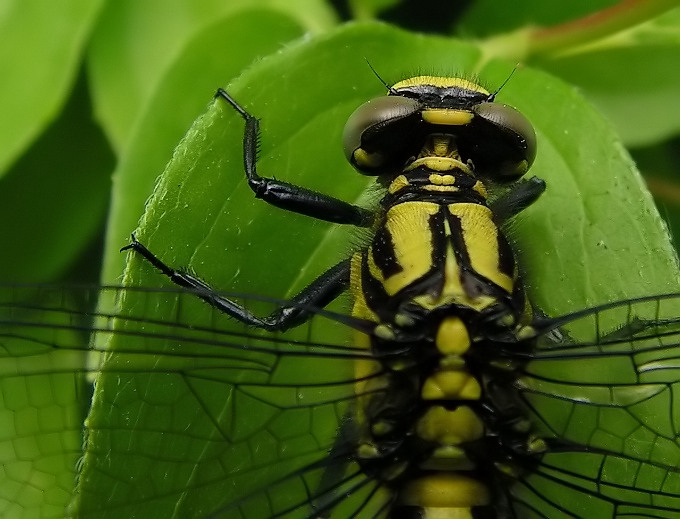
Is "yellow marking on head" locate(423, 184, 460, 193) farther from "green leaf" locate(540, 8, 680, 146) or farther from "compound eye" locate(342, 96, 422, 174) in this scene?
"green leaf" locate(540, 8, 680, 146)

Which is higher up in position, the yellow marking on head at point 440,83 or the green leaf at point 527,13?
the green leaf at point 527,13

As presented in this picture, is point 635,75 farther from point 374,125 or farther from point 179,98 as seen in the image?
point 179,98

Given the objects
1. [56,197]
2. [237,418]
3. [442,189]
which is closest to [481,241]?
[442,189]

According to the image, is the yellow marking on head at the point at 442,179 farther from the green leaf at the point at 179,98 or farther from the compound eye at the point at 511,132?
the green leaf at the point at 179,98

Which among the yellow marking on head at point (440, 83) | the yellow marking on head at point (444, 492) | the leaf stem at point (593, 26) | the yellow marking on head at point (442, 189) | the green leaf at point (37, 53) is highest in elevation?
the leaf stem at point (593, 26)

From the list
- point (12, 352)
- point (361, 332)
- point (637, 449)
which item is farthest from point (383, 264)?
point (12, 352)

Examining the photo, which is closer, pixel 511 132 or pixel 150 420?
pixel 150 420

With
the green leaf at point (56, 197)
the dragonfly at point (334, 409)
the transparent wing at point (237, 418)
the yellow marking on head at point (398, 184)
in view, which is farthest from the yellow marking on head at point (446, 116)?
the green leaf at point (56, 197)
